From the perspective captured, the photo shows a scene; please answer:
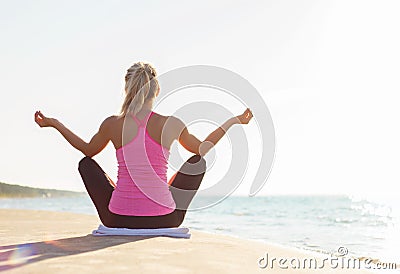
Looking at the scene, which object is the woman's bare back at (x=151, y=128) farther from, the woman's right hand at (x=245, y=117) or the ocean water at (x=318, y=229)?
the ocean water at (x=318, y=229)

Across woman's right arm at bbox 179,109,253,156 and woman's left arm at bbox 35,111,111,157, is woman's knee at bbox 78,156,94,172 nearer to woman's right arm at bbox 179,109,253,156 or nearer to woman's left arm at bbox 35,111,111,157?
woman's left arm at bbox 35,111,111,157

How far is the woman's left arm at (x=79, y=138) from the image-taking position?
4961 mm

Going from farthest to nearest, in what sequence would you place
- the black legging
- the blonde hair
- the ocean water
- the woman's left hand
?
the ocean water
the woman's left hand
the black legging
the blonde hair

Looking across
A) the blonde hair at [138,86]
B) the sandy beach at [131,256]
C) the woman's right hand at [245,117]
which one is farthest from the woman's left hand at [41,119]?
the woman's right hand at [245,117]

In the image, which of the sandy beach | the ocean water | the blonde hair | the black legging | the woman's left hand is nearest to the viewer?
the sandy beach

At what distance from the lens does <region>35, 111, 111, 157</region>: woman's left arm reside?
4.96 m

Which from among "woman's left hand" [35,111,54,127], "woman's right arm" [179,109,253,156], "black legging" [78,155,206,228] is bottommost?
"black legging" [78,155,206,228]

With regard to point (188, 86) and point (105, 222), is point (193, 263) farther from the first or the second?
point (188, 86)

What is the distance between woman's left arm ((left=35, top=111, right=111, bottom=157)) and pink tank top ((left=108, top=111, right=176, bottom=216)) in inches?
7.2

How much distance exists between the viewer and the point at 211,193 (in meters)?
5.96

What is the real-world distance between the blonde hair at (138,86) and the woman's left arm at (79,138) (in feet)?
0.76

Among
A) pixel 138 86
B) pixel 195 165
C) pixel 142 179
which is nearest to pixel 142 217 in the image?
pixel 142 179

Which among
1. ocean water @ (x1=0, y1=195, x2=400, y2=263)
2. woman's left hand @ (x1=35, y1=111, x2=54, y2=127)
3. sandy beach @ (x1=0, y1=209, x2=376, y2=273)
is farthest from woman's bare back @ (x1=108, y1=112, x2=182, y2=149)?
ocean water @ (x1=0, y1=195, x2=400, y2=263)

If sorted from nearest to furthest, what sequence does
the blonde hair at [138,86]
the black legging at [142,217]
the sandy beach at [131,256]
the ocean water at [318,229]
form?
the sandy beach at [131,256] < the blonde hair at [138,86] < the black legging at [142,217] < the ocean water at [318,229]
